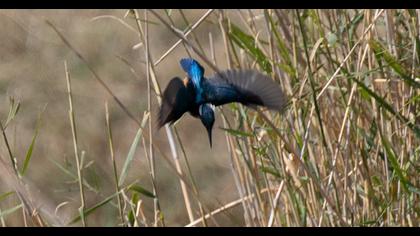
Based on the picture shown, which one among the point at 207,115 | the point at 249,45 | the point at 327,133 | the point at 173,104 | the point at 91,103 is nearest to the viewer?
the point at 173,104

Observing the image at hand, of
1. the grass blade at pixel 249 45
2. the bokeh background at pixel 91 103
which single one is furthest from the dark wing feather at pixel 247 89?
the bokeh background at pixel 91 103

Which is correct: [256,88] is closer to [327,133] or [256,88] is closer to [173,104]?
[173,104]

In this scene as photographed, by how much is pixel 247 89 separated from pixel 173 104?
0.31ft

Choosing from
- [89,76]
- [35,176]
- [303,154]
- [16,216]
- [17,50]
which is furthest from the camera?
[17,50]

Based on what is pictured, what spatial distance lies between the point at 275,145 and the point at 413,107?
10.1 inches

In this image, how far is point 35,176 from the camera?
3248mm

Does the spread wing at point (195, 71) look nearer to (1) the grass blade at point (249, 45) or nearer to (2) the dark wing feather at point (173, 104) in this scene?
(2) the dark wing feather at point (173, 104)

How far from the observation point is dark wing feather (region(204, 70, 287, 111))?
601 millimetres

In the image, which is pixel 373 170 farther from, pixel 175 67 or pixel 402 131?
pixel 175 67

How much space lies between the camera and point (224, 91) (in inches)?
23.6

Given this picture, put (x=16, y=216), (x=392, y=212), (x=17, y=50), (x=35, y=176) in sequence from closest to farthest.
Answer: (x=392, y=212) < (x=16, y=216) < (x=35, y=176) < (x=17, y=50)

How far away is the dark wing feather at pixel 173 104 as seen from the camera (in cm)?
52

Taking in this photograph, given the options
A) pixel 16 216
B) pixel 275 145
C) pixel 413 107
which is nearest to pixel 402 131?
pixel 413 107

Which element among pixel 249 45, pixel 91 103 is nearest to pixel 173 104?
pixel 249 45
